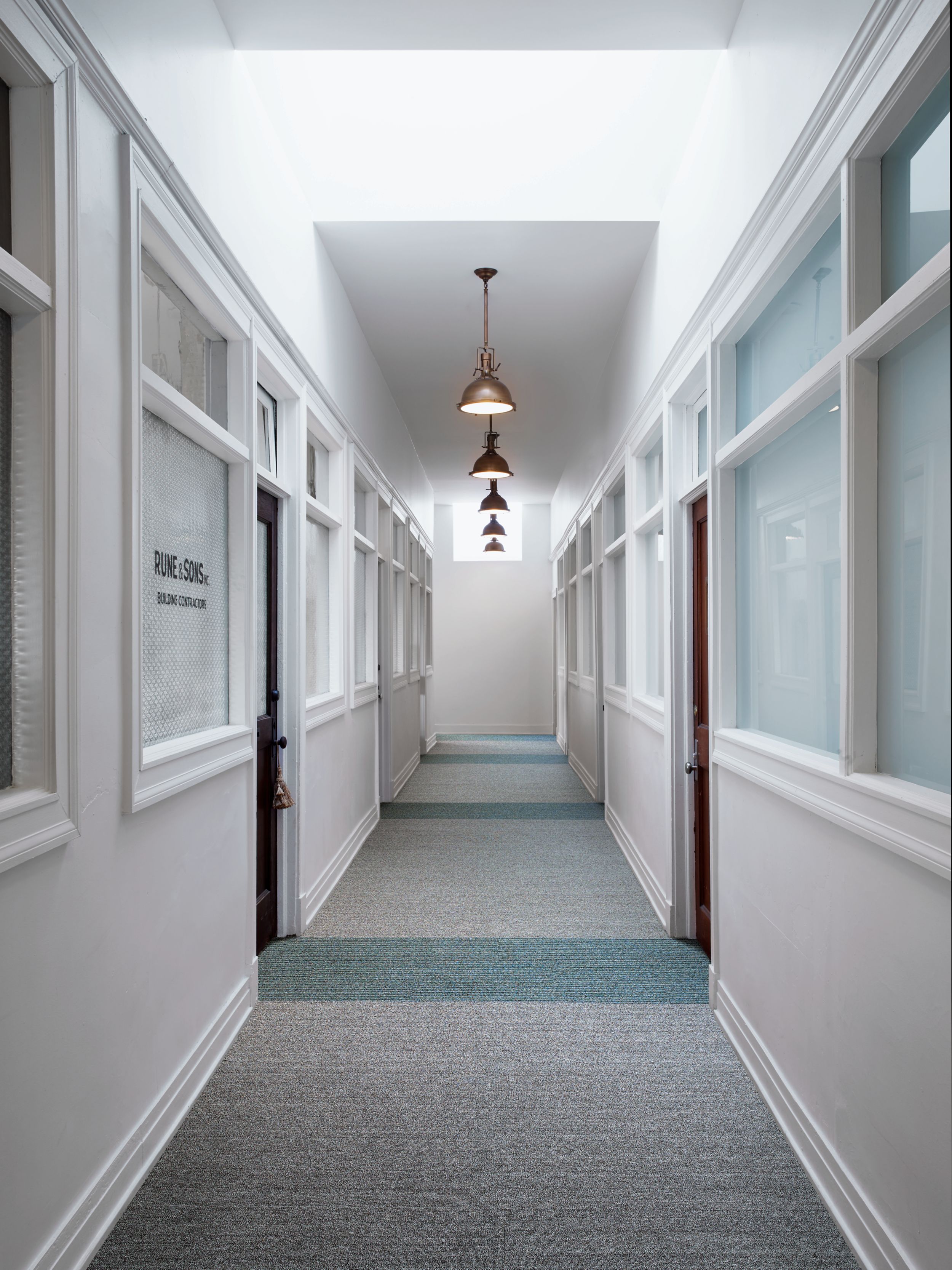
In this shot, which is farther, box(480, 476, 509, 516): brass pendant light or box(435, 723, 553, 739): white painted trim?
box(435, 723, 553, 739): white painted trim

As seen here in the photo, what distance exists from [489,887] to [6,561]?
3.44 meters

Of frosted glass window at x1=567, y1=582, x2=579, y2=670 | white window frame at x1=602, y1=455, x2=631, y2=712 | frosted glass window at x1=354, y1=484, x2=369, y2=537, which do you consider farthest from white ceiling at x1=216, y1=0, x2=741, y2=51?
frosted glass window at x1=567, y1=582, x2=579, y2=670

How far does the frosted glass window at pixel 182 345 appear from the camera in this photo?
231 centimetres

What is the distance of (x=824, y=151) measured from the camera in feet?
6.38

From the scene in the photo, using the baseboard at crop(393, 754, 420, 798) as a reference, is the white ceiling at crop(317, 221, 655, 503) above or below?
above

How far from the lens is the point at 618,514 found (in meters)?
6.19

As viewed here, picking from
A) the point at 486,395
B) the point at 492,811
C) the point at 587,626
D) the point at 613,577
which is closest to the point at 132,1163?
the point at 486,395

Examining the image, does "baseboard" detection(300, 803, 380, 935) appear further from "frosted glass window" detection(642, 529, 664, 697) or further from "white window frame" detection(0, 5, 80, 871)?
"white window frame" detection(0, 5, 80, 871)

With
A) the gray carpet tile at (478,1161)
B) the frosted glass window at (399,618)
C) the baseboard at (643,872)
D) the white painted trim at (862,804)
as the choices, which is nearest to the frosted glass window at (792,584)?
the white painted trim at (862,804)

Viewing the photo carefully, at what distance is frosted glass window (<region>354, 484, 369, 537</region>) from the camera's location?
227 inches

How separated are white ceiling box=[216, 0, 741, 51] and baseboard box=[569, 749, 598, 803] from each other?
210 inches

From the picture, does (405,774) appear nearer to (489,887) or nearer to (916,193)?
(489,887)

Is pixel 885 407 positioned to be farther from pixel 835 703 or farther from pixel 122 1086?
pixel 122 1086

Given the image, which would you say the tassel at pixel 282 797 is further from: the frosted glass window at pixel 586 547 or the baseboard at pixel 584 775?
the frosted glass window at pixel 586 547
